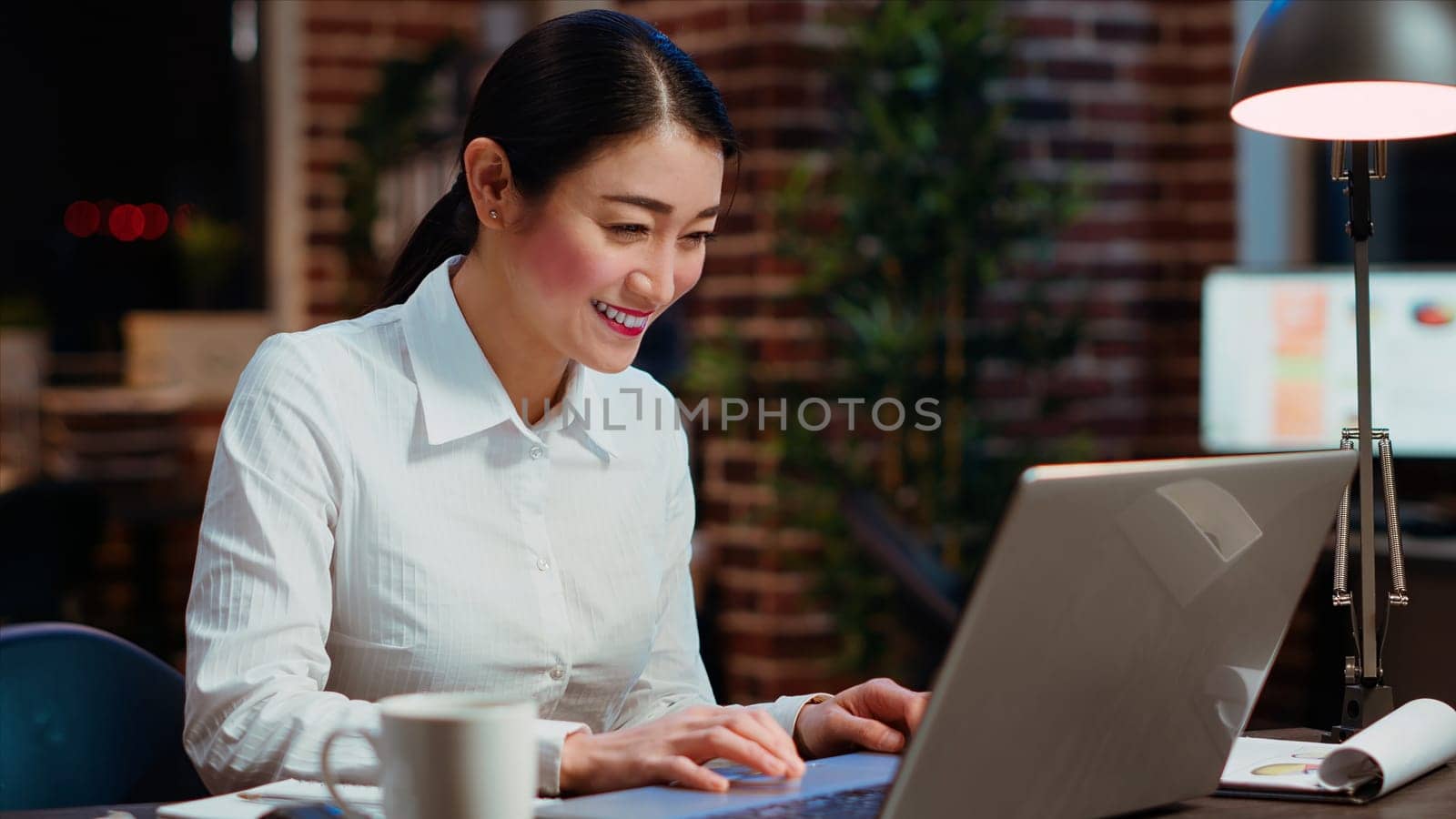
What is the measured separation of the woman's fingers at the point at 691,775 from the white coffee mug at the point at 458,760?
0.63 feet

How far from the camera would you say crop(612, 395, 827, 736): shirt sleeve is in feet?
5.23

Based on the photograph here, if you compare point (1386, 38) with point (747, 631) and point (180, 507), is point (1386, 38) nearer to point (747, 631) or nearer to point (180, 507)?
point (747, 631)

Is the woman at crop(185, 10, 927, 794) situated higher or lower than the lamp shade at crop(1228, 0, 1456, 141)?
lower

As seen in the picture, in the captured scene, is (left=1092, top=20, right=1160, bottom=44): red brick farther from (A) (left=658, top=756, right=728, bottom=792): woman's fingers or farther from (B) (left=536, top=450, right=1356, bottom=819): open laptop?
(A) (left=658, top=756, right=728, bottom=792): woman's fingers

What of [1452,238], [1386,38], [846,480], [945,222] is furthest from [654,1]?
[1386,38]

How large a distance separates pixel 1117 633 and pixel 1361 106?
76 cm

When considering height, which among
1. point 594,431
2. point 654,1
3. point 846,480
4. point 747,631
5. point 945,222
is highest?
point 654,1

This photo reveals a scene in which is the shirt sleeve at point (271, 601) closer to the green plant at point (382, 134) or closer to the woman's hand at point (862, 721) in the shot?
the woman's hand at point (862, 721)

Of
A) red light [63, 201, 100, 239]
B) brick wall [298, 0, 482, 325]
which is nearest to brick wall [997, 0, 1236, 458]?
brick wall [298, 0, 482, 325]

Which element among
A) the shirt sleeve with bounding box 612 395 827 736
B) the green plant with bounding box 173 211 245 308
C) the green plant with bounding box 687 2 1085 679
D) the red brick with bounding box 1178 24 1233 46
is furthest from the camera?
the green plant with bounding box 173 211 245 308

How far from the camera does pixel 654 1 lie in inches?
147

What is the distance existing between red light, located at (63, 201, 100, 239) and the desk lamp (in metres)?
5.85

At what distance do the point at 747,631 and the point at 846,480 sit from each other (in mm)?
485

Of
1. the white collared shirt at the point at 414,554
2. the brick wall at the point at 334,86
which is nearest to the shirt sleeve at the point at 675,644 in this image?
the white collared shirt at the point at 414,554
